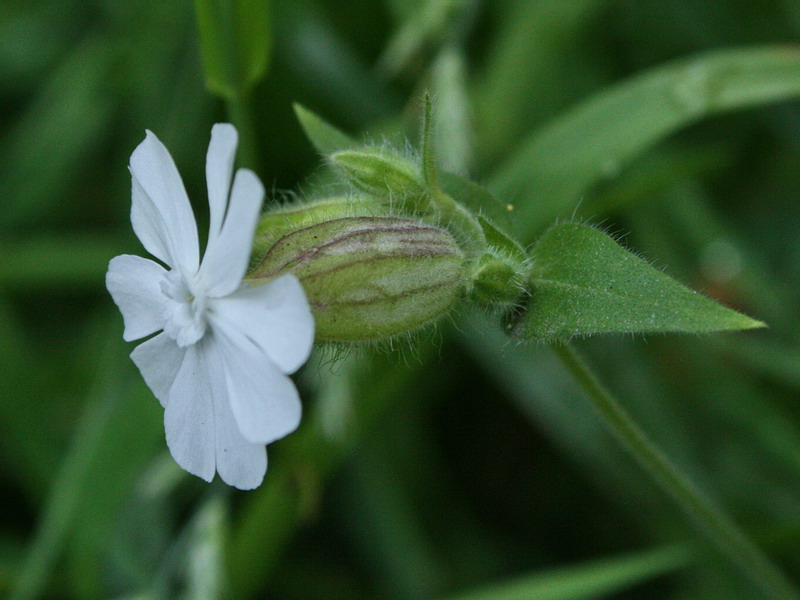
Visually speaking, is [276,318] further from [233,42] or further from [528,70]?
[528,70]

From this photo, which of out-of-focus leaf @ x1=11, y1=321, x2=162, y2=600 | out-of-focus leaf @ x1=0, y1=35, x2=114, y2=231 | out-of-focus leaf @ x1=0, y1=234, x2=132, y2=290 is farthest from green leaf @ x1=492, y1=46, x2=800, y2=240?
out-of-focus leaf @ x1=0, y1=35, x2=114, y2=231

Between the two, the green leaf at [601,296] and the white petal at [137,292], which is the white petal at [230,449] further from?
the green leaf at [601,296]

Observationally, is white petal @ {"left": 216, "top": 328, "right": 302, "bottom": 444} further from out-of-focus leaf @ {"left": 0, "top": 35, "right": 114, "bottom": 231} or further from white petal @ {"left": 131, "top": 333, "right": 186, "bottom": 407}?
out-of-focus leaf @ {"left": 0, "top": 35, "right": 114, "bottom": 231}

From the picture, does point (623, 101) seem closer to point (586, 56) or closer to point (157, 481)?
point (586, 56)

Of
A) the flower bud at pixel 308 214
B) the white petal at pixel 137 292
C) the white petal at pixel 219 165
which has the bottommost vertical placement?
the white petal at pixel 137 292

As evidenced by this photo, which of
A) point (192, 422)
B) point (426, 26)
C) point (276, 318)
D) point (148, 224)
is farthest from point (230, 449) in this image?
point (426, 26)

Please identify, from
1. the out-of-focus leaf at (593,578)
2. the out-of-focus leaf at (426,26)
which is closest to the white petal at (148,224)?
the out-of-focus leaf at (426,26)

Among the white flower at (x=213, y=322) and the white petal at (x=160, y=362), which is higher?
the white flower at (x=213, y=322)

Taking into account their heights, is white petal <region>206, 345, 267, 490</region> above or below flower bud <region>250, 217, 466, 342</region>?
below
